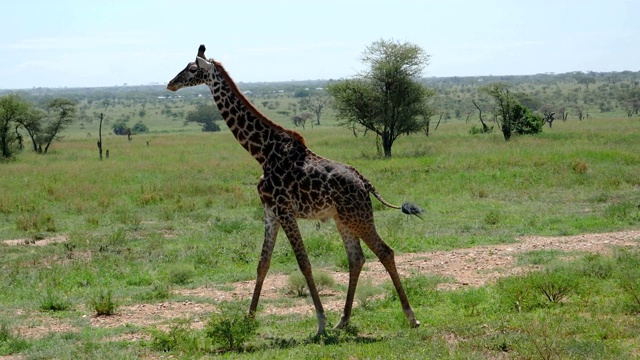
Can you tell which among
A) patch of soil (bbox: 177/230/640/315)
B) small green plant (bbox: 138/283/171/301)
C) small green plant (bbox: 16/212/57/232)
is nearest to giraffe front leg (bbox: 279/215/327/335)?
patch of soil (bbox: 177/230/640/315)

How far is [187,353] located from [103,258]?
6.30 meters

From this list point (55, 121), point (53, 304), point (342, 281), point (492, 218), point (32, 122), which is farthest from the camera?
point (55, 121)

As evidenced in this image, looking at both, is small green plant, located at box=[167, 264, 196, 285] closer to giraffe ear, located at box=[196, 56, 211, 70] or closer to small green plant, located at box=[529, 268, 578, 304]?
giraffe ear, located at box=[196, 56, 211, 70]

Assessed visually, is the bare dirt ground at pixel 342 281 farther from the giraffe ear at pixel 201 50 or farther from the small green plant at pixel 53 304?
the giraffe ear at pixel 201 50

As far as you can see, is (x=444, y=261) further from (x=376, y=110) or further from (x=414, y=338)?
(x=376, y=110)

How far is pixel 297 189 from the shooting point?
27.8ft

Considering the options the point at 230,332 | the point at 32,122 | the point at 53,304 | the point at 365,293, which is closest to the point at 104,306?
the point at 53,304

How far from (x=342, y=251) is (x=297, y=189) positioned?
196 inches

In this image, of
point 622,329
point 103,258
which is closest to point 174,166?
point 103,258

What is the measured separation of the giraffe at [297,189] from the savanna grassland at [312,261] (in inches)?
25.3

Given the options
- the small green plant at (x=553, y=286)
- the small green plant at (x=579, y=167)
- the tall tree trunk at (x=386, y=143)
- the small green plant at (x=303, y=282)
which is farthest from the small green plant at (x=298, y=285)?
the tall tree trunk at (x=386, y=143)

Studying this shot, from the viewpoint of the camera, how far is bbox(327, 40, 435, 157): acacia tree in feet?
121

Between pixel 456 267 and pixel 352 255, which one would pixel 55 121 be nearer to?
pixel 456 267

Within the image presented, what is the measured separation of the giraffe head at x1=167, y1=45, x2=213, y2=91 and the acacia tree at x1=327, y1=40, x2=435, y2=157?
91.1 ft
